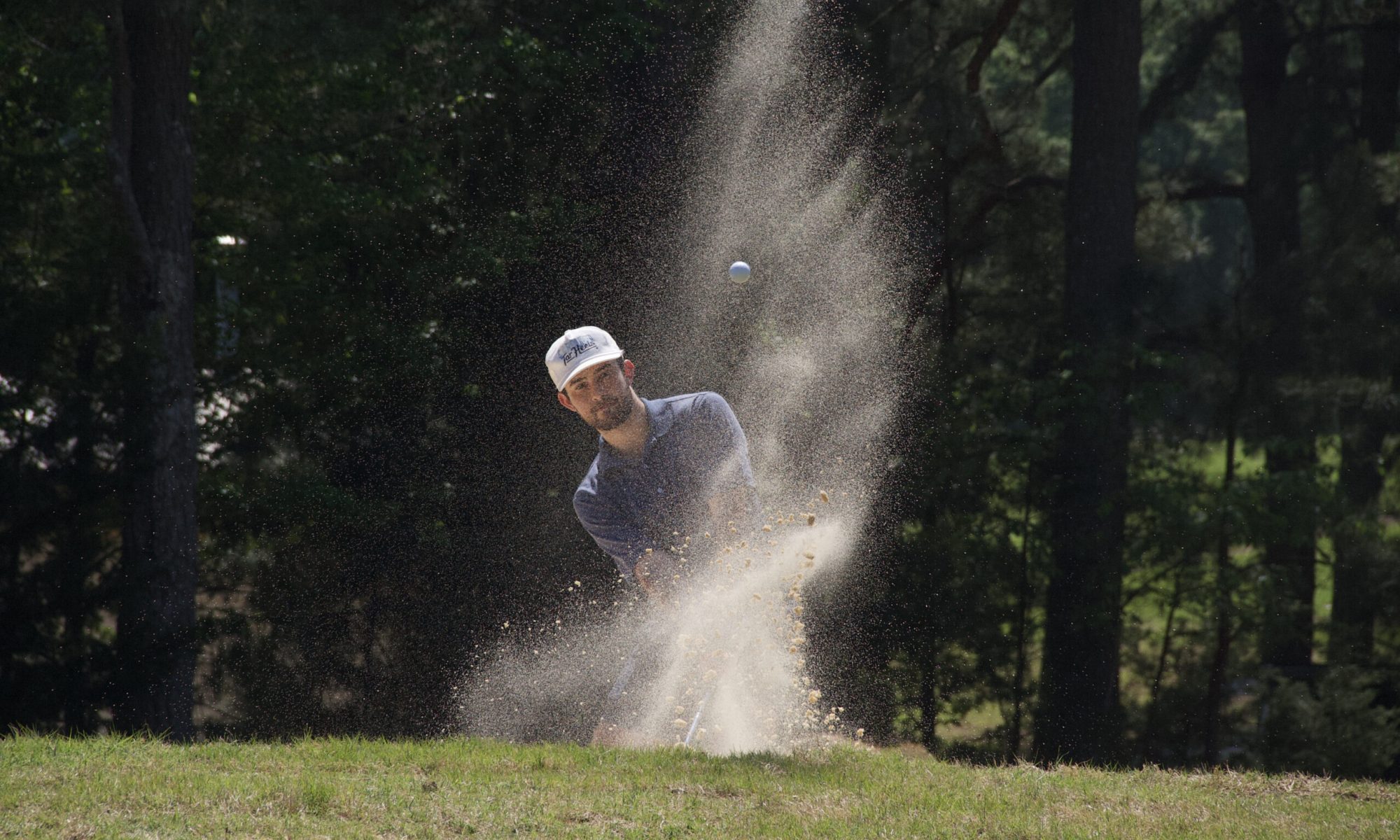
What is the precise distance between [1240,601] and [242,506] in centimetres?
860

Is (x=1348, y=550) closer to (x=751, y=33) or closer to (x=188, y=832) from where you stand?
(x=751, y=33)

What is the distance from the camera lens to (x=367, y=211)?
10055 mm

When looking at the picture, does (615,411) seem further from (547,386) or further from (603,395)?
(547,386)

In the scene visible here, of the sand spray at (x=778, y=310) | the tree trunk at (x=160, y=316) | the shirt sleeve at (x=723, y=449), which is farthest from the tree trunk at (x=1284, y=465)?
the tree trunk at (x=160, y=316)

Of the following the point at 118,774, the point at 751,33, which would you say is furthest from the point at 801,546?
the point at 751,33

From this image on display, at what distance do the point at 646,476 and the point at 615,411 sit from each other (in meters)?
0.41

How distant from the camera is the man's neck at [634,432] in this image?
6.09 meters

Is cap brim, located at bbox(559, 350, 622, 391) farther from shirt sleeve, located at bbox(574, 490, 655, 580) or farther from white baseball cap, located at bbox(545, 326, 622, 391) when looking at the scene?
shirt sleeve, located at bbox(574, 490, 655, 580)

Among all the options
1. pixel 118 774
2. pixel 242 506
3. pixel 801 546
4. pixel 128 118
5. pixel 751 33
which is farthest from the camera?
pixel 751 33

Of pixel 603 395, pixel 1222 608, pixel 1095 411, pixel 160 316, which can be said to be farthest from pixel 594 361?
pixel 1222 608

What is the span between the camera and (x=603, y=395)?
19.7 ft

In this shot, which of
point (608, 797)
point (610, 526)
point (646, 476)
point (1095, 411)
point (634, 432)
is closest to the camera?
point (608, 797)

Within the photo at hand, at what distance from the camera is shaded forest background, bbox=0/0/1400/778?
29.8ft

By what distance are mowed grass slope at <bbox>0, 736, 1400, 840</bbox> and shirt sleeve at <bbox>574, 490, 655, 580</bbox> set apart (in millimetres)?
1399
